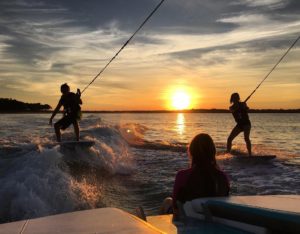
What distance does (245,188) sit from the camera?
10.5m

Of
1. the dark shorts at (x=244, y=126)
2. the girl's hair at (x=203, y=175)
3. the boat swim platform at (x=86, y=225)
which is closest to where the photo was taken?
the boat swim platform at (x=86, y=225)

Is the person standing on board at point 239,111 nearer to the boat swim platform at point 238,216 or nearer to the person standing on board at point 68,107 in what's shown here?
the person standing on board at point 68,107

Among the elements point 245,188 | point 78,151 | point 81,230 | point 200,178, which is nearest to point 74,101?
point 78,151

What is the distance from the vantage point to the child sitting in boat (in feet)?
14.6

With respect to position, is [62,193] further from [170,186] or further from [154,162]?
[154,162]

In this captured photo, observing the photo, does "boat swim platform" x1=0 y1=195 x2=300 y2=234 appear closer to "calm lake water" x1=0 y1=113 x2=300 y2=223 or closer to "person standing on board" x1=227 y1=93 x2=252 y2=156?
"calm lake water" x1=0 y1=113 x2=300 y2=223

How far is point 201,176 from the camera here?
4.45 meters

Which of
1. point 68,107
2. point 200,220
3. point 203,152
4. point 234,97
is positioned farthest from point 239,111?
point 200,220

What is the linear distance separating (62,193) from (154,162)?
24.0 feet

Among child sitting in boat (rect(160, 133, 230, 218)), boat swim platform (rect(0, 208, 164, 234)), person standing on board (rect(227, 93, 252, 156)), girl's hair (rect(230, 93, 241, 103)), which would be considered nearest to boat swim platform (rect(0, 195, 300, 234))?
boat swim platform (rect(0, 208, 164, 234))

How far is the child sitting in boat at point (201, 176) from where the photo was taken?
4449 millimetres

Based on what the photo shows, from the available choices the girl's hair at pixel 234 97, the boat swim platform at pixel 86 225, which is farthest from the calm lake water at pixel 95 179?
the boat swim platform at pixel 86 225

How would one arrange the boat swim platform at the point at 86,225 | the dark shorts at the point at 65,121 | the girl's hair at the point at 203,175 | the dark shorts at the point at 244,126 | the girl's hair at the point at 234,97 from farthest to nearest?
the dark shorts at the point at 244,126 < the girl's hair at the point at 234,97 < the dark shorts at the point at 65,121 < the girl's hair at the point at 203,175 < the boat swim platform at the point at 86,225

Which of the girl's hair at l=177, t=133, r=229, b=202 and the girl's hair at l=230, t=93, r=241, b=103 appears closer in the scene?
the girl's hair at l=177, t=133, r=229, b=202
